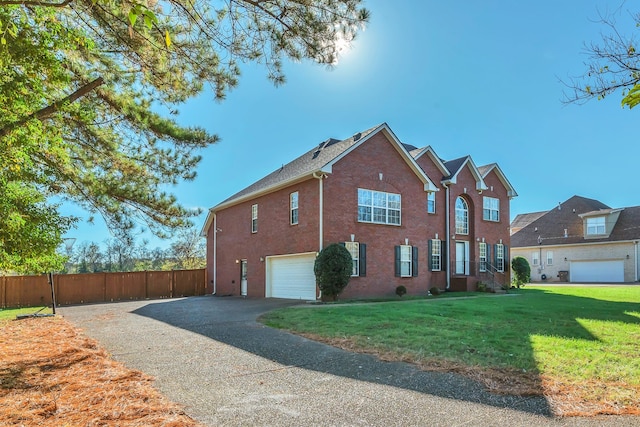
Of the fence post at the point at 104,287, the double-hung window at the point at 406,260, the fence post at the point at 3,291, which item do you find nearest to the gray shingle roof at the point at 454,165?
the double-hung window at the point at 406,260

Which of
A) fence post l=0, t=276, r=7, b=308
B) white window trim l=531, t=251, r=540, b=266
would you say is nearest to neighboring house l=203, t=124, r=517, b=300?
fence post l=0, t=276, r=7, b=308

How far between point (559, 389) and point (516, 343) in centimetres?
255

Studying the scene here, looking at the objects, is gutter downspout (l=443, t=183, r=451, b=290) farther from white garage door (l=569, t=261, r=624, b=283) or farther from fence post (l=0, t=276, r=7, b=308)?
fence post (l=0, t=276, r=7, b=308)

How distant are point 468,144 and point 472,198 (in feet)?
14.9

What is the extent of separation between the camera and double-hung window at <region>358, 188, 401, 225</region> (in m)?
18.2

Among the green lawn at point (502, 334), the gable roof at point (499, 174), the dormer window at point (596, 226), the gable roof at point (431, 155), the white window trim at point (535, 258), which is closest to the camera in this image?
the green lawn at point (502, 334)

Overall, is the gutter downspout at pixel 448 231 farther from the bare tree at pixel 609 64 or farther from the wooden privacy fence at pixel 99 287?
the bare tree at pixel 609 64

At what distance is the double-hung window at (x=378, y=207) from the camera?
18219 mm

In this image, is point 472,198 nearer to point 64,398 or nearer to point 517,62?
point 517,62

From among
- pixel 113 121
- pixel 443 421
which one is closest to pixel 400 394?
pixel 443 421

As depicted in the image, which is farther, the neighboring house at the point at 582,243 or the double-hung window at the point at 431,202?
the neighboring house at the point at 582,243

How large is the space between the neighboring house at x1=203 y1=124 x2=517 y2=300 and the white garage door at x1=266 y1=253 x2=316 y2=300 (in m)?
0.05

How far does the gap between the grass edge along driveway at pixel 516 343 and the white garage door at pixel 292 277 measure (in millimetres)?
5089

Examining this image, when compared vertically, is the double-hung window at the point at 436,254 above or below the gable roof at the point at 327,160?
below
